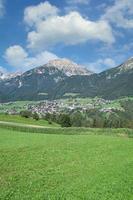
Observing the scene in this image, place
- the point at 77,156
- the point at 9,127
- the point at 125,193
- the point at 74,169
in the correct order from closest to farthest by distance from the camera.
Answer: the point at 125,193
the point at 74,169
the point at 77,156
the point at 9,127

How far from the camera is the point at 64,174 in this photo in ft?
98.5

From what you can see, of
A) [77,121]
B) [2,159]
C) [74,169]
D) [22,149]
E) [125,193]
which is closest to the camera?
[125,193]

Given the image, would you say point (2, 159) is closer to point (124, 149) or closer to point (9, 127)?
point (124, 149)

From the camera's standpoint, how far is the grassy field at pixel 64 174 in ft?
78.0

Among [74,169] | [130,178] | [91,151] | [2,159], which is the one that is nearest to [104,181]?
[130,178]

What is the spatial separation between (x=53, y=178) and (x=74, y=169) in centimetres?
408

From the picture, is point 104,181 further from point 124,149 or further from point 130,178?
point 124,149

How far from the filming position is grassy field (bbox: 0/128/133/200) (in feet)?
78.0

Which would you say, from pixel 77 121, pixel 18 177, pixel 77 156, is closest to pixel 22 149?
pixel 77 156

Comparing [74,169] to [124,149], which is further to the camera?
[124,149]

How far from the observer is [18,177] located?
28.2 metres

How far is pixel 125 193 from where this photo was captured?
24.3m

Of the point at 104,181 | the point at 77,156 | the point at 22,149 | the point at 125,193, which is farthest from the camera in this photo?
the point at 22,149

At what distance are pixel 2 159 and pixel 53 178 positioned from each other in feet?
26.9
